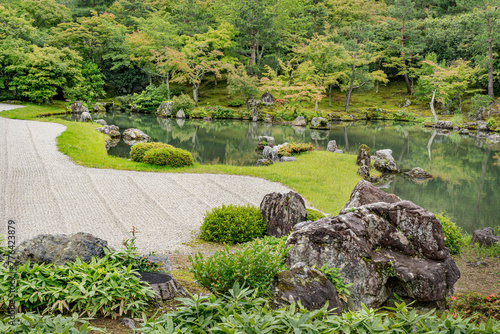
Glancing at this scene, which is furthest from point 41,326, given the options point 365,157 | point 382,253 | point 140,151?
point 365,157

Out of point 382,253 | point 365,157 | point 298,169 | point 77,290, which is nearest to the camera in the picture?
point 77,290

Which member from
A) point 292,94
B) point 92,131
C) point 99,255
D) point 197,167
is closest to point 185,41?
point 292,94

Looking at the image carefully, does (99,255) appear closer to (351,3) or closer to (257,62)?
(257,62)

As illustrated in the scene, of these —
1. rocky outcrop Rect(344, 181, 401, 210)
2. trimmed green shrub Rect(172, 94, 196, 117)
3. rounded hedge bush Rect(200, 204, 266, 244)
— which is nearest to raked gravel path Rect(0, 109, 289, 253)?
rounded hedge bush Rect(200, 204, 266, 244)

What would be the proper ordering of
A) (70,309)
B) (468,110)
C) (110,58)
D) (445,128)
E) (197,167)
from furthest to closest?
(110,58)
(468,110)
(445,128)
(197,167)
(70,309)

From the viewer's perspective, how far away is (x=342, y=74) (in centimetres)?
4016

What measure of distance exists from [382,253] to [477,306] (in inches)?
45.7

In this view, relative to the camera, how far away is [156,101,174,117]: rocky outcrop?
3847 centimetres

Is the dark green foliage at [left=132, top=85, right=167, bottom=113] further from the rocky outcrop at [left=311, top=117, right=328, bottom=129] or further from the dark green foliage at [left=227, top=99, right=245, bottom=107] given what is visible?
the rocky outcrop at [left=311, top=117, right=328, bottom=129]

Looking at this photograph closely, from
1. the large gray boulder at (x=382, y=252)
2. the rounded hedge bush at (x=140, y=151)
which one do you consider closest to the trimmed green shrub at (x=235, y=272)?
the large gray boulder at (x=382, y=252)

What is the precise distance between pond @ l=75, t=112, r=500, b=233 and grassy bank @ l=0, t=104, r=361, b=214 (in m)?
1.94

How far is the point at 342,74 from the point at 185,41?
19092mm

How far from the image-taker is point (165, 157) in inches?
577

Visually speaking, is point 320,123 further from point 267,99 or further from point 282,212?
point 282,212
